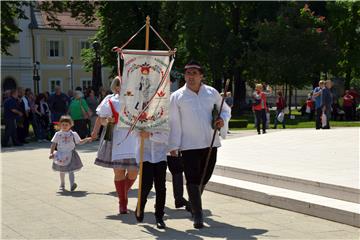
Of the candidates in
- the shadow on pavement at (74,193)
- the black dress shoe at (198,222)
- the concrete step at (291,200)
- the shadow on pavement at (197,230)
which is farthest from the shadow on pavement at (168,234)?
the shadow on pavement at (74,193)

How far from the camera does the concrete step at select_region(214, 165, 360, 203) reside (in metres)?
8.42

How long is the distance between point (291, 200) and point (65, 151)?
4.25m

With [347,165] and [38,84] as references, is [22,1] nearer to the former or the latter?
[347,165]

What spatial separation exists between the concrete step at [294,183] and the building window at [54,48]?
201 feet

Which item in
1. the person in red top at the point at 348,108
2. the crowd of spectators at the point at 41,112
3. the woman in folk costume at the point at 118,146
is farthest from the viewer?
the person in red top at the point at 348,108

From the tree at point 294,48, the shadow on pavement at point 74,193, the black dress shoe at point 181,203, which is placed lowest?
the shadow on pavement at point 74,193

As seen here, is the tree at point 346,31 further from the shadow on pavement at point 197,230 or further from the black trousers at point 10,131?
the shadow on pavement at point 197,230

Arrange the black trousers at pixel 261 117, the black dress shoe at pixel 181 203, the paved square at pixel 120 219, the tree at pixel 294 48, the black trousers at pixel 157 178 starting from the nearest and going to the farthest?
1. the paved square at pixel 120 219
2. the black trousers at pixel 157 178
3. the black dress shoe at pixel 181 203
4. the black trousers at pixel 261 117
5. the tree at pixel 294 48

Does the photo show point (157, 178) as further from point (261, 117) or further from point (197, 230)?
point (261, 117)

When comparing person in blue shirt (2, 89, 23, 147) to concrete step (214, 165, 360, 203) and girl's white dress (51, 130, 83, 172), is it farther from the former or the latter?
concrete step (214, 165, 360, 203)

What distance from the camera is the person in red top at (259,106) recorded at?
22109 millimetres

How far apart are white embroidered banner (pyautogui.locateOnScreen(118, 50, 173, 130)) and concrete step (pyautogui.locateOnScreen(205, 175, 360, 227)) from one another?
2.27 meters

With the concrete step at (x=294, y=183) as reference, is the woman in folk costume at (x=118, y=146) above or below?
above

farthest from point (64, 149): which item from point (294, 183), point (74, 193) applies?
point (294, 183)
